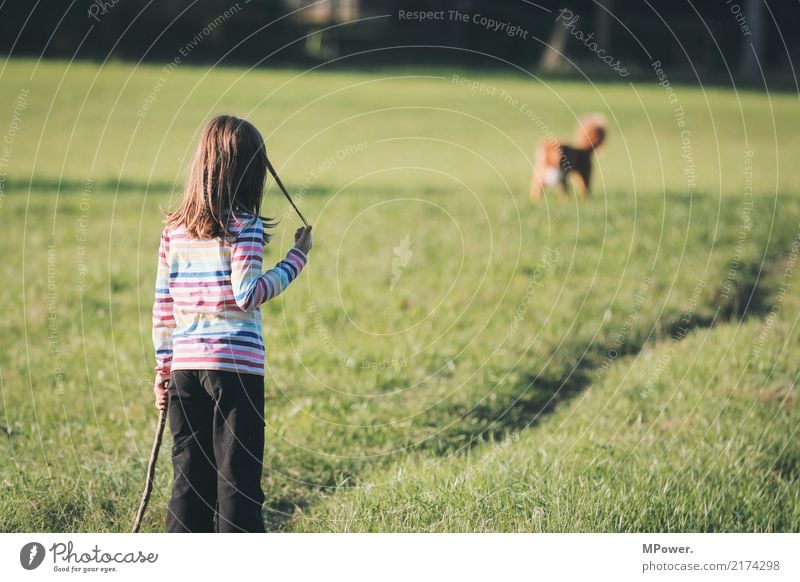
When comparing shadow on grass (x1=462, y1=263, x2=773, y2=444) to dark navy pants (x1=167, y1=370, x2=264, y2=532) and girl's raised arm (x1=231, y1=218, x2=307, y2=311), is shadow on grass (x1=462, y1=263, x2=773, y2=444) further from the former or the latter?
girl's raised arm (x1=231, y1=218, x2=307, y2=311)

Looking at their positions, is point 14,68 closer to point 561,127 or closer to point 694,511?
point 561,127

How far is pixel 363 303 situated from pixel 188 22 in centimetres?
2400

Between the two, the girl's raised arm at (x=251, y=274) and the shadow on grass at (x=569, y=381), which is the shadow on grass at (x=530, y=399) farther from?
the girl's raised arm at (x=251, y=274)

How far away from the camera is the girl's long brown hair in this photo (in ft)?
11.3

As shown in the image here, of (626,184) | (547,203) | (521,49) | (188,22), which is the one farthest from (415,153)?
(521,49)

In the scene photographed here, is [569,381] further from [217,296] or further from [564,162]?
[564,162]

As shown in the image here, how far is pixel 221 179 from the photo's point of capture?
3465mm

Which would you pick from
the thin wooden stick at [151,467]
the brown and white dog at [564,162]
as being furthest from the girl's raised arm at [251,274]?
the brown and white dog at [564,162]

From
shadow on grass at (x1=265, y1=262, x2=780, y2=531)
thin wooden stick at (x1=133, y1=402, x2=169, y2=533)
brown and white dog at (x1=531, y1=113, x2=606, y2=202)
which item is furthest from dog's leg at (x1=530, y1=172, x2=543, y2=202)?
thin wooden stick at (x1=133, y1=402, x2=169, y2=533)

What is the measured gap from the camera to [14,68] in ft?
70.2

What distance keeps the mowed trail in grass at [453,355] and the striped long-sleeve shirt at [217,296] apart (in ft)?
3.33

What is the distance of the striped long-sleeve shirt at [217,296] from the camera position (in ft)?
11.2
